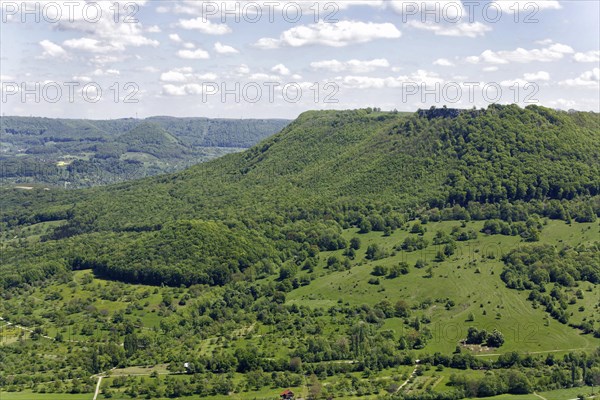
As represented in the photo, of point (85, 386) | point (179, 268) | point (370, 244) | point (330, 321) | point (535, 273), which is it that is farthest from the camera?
point (370, 244)

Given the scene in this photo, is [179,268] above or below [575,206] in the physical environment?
below

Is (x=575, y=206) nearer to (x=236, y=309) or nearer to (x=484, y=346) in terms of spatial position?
(x=484, y=346)

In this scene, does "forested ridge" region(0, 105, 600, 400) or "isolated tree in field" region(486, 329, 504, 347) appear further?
"isolated tree in field" region(486, 329, 504, 347)

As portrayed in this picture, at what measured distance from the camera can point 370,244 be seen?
193 m

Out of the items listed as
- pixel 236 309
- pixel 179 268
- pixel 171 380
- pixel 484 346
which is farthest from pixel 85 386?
pixel 484 346

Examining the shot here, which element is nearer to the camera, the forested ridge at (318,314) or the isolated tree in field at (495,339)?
the forested ridge at (318,314)

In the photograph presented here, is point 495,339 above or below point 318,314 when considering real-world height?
below

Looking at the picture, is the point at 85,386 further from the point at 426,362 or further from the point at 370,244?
the point at 370,244

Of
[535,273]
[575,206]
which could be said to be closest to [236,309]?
[535,273]

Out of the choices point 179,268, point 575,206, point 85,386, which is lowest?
point 85,386

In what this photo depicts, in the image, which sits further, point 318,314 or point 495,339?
point 318,314

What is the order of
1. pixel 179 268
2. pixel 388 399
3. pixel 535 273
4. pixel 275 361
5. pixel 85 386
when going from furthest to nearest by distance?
pixel 179 268
pixel 535 273
pixel 275 361
pixel 85 386
pixel 388 399

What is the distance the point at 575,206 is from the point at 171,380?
133102mm

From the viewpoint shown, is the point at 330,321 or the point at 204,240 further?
the point at 204,240
